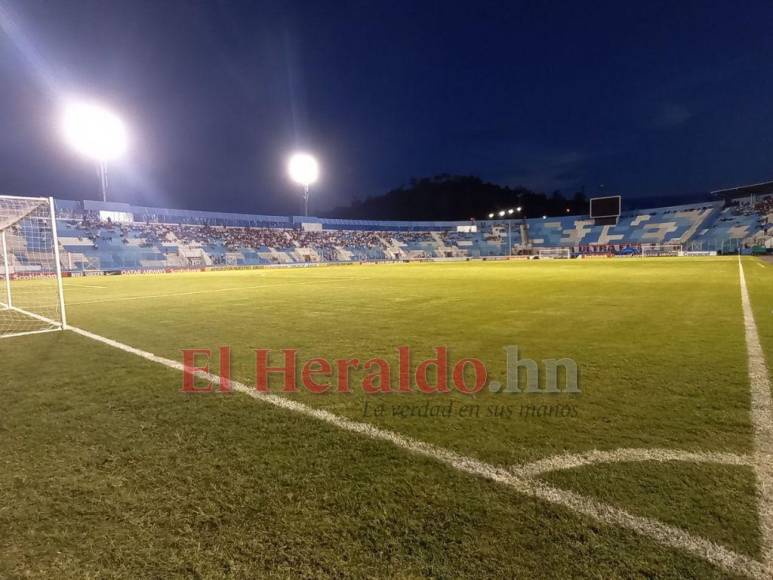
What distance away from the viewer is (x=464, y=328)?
7.66 m

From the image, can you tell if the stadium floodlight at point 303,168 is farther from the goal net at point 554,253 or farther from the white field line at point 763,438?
the white field line at point 763,438

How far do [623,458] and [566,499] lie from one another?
2.49ft

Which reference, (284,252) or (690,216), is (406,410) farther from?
(690,216)

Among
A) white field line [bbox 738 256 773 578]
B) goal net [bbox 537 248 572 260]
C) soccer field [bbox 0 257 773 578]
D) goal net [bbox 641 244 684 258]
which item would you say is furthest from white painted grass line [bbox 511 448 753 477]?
goal net [bbox 537 248 572 260]

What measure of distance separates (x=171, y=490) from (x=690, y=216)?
78994mm

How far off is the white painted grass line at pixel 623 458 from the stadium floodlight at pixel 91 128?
1964 inches

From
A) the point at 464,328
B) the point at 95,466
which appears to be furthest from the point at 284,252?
the point at 95,466

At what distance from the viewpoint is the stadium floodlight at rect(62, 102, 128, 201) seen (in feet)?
128

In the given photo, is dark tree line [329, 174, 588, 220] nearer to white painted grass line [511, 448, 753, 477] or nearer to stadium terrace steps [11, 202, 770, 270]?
stadium terrace steps [11, 202, 770, 270]

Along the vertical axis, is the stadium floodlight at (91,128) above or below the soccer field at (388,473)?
above

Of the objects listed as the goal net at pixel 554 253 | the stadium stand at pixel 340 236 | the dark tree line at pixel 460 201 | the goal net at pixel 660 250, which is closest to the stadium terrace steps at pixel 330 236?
the stadium stand at pixel 340 236

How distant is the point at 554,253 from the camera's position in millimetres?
70750

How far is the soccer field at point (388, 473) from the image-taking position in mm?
1942

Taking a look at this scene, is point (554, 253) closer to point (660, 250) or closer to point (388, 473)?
point (660, 250)
